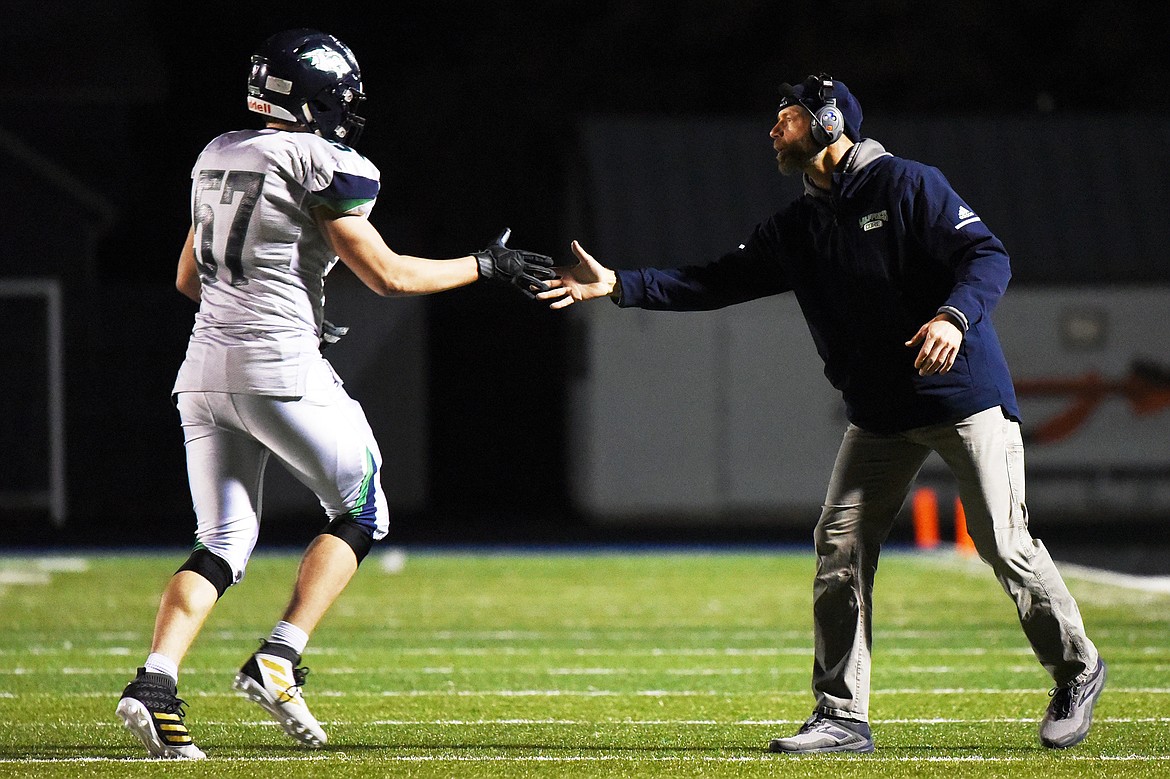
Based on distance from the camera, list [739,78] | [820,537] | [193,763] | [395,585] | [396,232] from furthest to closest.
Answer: [739,78] → [396,232] → [395,585] → [820,537] → [193,763]

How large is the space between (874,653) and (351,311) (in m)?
16.0

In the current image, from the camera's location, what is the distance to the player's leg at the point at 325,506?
231 inches

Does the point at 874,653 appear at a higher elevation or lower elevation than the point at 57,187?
lower

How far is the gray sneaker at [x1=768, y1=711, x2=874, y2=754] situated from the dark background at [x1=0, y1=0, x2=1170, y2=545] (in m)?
17.1

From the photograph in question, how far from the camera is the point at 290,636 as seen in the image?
5965mm

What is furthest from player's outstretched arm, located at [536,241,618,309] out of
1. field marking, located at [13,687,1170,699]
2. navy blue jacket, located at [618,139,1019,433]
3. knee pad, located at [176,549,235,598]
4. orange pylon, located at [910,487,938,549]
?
orange pylon, located at [910,487,938,549]

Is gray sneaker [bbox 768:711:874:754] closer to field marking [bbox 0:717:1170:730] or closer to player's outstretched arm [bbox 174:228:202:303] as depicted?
field marking [bbox 0:717:1170:730]

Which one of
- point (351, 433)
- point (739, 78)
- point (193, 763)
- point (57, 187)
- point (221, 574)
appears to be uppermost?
point (739, 78)

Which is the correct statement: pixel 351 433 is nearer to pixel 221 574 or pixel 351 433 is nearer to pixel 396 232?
pixel 221 574

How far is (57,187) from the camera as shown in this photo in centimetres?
2462

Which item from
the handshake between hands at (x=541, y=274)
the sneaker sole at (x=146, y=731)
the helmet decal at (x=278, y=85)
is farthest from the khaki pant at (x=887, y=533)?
the helmet decal at (x=278, y=85)

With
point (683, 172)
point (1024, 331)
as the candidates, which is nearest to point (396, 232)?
point (683, 172)

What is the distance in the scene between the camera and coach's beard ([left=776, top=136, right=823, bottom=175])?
6301 mm

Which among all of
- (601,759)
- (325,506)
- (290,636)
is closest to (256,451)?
(325,506)
